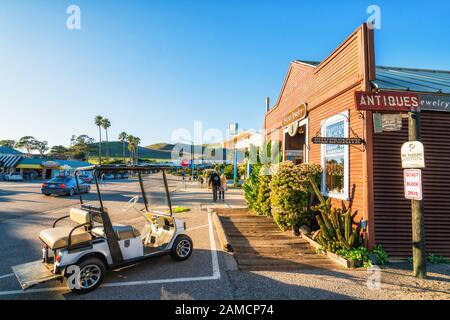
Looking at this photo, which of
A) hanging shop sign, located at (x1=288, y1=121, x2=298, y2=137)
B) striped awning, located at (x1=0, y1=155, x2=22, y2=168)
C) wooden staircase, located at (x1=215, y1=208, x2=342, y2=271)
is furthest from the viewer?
striped awning, located at (x1=0, y1=155, x2=22, y2=168)

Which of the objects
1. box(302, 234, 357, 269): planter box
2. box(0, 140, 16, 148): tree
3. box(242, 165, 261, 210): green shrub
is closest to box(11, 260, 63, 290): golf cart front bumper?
box(302, 234, 357, 269): planter box

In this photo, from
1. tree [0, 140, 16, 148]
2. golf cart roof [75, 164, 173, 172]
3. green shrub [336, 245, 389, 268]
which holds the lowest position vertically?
green shrub [336, 245, 389, 268]

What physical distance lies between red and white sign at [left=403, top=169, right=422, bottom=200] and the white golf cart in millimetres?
4815

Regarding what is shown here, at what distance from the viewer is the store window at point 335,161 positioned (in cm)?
691

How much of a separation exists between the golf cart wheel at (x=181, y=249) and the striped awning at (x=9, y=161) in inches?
2281

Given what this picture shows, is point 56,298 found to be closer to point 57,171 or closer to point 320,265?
point 320,265

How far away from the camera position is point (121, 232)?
16.3 feet

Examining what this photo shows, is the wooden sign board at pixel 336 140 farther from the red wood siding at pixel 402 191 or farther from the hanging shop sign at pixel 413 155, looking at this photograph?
the hanging shop sign at pixel 413 155

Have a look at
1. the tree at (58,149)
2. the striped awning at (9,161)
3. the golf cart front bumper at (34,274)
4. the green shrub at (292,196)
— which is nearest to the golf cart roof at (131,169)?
the golf cart front bumper at (34,274)

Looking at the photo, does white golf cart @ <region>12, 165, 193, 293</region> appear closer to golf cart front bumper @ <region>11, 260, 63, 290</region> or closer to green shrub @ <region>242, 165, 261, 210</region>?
golf cart front bumper @ <region>11, 260, 63, 290</region>

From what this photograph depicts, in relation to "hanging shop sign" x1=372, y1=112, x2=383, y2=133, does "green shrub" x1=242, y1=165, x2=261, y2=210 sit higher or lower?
lower

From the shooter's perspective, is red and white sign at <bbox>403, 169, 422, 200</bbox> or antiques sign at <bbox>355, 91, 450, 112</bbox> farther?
antiques sign at <bbox>355, 91, 450, 112</bbox>

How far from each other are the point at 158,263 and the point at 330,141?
4.83 meters

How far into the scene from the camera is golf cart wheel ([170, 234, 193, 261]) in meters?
5.74
